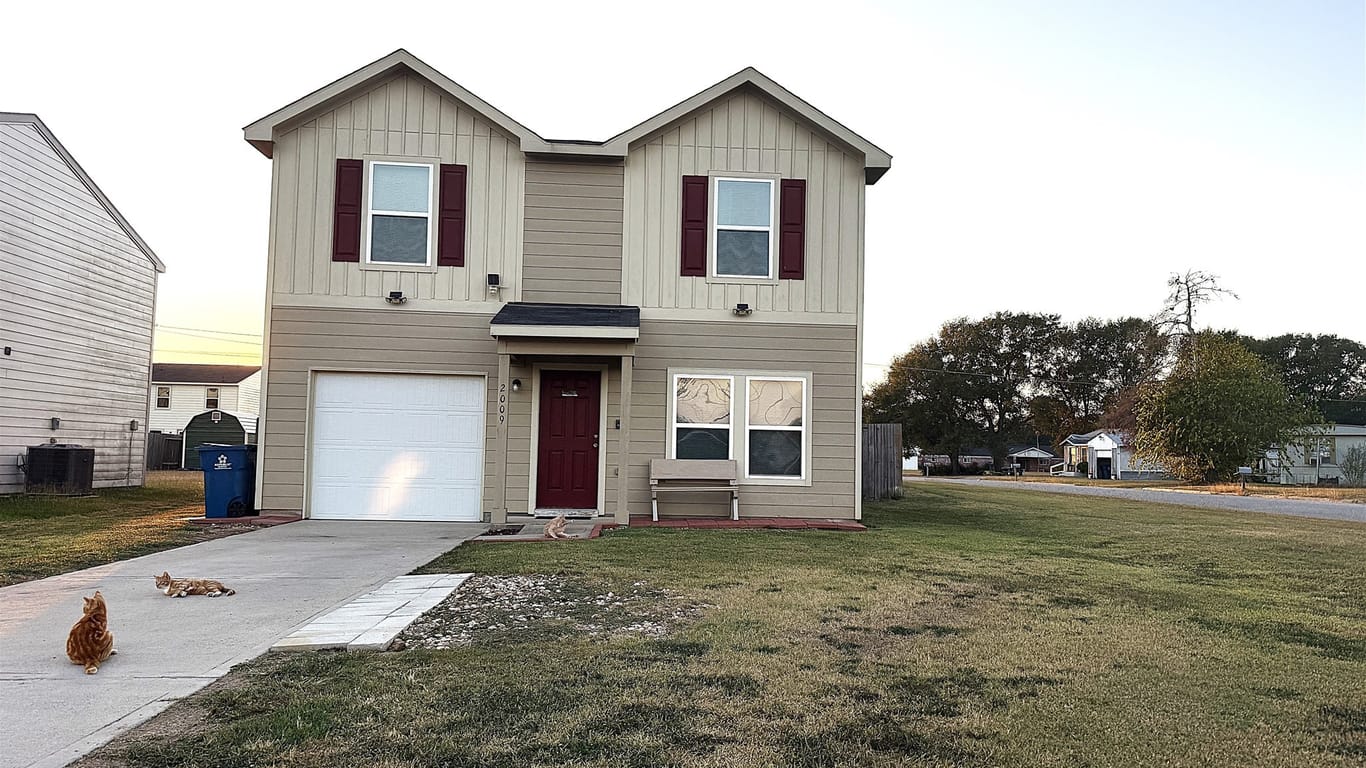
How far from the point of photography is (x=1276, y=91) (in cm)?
1516

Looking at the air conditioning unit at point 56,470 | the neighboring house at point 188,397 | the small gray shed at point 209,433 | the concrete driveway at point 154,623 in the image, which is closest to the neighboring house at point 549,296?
the concrete driveway at point 154,623

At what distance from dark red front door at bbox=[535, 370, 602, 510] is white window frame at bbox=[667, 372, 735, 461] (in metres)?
1.00

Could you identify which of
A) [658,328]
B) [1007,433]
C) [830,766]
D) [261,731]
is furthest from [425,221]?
[1007,433]

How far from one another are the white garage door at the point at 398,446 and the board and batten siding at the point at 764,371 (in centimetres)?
222

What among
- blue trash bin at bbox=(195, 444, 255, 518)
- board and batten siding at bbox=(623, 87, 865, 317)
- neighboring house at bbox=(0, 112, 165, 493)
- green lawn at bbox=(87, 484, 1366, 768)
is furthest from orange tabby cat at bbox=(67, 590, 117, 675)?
neighboring house at bbox=(0, 112, 165, 493)

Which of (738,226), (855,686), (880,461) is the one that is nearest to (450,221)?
(738,226)

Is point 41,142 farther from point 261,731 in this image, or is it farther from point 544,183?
point 261,731

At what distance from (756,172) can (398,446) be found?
617 cm

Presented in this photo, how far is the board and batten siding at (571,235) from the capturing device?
1227 cm

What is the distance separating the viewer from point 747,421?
40.5 ft

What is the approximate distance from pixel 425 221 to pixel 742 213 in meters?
4.31

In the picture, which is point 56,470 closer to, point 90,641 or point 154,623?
point 154,623

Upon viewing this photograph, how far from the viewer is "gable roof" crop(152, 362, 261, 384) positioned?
41.8 m

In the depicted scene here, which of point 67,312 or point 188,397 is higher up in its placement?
point 67,312
